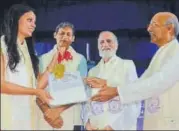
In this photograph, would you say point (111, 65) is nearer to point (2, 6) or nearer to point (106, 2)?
point (106, 2)

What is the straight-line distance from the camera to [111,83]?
196cm

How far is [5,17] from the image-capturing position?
1.99 metres

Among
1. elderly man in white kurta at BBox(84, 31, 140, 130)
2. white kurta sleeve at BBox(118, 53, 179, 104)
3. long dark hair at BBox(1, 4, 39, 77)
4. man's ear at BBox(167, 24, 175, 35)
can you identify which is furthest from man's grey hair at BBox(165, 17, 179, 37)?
long dark hair at BBox(1, 4, 39, 77)

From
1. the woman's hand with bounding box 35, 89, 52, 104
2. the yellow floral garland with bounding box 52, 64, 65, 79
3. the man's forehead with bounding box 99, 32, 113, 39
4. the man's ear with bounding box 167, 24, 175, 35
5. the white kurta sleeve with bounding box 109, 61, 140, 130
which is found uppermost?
the man's ear with bounding box 167, 24, 175, 35

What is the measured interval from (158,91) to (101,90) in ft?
0.95

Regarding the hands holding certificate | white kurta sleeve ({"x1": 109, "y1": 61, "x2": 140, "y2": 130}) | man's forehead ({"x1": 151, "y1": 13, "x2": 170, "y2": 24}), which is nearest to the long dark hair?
the hands holding certificate

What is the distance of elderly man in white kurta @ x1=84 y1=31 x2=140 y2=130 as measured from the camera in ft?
6.32

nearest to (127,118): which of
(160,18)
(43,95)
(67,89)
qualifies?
(67,89)

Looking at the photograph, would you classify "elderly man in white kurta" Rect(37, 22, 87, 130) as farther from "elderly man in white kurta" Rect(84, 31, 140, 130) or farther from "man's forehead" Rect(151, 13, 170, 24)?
"man's forehead" Rect(151, 13, 170, 24)

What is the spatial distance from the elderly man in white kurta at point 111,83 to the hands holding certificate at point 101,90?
0.02 metres

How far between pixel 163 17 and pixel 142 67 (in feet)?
0.94

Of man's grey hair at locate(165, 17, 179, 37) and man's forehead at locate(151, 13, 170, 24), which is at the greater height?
man's forehead at locate(151, 13, 170, 24)

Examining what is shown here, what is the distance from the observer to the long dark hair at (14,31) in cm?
197

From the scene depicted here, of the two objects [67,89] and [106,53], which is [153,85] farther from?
[67,89]
